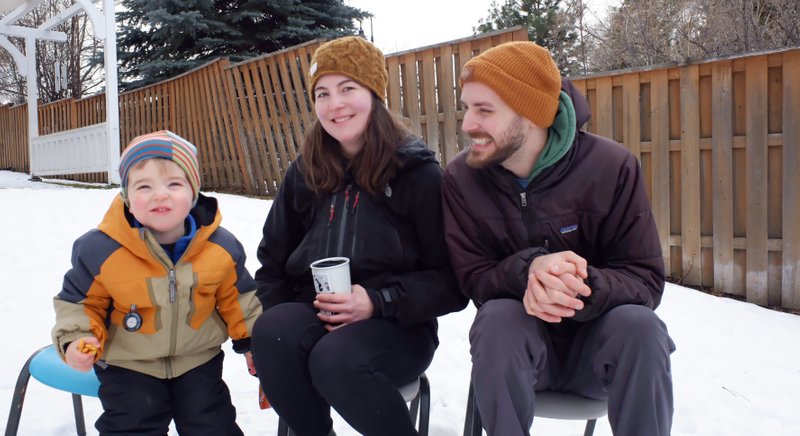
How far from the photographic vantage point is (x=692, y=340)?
382 cm

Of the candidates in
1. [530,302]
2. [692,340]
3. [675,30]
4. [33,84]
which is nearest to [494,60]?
[530,302]

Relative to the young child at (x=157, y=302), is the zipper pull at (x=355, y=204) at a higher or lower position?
higher

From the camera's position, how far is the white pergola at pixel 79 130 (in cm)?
848

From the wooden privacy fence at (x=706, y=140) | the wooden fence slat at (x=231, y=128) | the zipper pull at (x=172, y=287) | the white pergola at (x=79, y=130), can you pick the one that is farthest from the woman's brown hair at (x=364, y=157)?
the white pergola at (x=79, y=130)

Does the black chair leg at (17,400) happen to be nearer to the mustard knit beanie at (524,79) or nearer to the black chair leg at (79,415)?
the black chair leg at (79,415)

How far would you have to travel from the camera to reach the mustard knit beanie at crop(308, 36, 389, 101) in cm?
211

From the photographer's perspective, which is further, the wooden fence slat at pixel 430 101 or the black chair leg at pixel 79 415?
the wooden fence slat at pixel 430 101

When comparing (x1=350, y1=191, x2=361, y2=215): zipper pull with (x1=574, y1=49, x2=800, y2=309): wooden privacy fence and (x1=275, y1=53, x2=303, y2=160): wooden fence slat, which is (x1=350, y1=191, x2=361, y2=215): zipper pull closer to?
(x1=574, y1=49, x2=800, y2=309): wooden privacy fence

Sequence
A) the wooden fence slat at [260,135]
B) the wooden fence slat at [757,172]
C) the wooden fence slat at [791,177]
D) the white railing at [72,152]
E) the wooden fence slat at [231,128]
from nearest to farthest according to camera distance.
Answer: the wooden fence slat at [791,177] < the wooden fence slat at [757,172] < the wooden fence slat at [260,135] < the wooden fence slat at [231,128] < the white railing at [72,152]

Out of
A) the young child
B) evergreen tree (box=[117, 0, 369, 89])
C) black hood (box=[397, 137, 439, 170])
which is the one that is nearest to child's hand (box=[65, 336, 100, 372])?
the young child

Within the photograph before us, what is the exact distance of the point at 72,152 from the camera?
965cm

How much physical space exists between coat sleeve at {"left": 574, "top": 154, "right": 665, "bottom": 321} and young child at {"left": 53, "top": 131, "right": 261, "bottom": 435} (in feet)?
3.86

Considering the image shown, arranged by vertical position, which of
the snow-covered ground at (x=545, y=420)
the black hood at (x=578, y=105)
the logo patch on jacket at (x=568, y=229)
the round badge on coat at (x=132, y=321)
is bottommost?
the snow-covered ground at (x=545, y=420)

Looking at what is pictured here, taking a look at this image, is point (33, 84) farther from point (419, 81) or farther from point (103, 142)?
point (419, 81)
